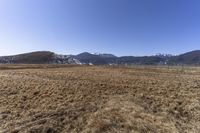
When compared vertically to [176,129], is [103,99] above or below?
above

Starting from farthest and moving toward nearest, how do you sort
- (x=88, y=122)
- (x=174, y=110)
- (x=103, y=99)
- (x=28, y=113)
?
(x=103, y=99) < (x=174, y=110) < (x=28, y=113) < (x=88, y=122)

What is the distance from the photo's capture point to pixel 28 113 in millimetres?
13008

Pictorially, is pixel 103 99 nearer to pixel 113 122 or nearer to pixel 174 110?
pixel 113 122

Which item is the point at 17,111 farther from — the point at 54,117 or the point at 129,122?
the point at 129,122

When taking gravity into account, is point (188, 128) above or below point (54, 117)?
below

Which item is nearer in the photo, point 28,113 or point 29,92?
point 28,113

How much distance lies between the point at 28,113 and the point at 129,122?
20.8 ft

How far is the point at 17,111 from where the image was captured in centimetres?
1350

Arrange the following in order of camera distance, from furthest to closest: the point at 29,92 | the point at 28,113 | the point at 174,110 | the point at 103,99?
the point at 29,92
the point at 103,99
the point at 174,110
the point at 28,113

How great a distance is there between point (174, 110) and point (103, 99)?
5.20m

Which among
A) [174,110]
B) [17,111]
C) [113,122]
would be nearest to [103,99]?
[113,122]

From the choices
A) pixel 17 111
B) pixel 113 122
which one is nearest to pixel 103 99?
pixel 113 122

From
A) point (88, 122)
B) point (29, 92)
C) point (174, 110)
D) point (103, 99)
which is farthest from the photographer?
point (29, 92)

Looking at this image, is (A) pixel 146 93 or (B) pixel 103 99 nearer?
(B) pixel 103 99
